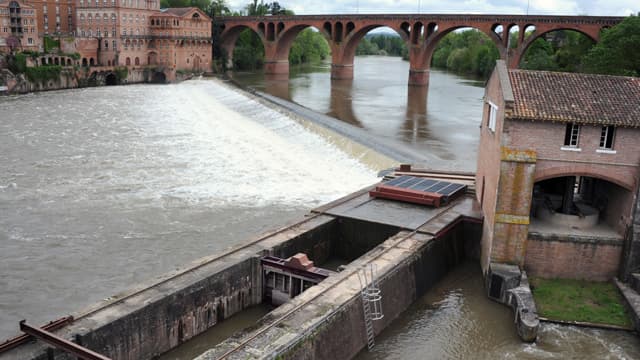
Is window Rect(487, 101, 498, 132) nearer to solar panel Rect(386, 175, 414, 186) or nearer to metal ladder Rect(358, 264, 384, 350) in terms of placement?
solar panel Rect(386, 175, 414, 186)

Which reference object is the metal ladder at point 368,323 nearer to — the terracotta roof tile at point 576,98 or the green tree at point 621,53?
the terracotta roof tile at point 576,98

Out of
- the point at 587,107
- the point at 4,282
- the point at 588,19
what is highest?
the point at 588,19

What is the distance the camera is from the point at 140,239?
25.1m

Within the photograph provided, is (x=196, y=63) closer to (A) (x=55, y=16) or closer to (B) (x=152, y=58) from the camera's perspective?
(B) (x=152, y=58)

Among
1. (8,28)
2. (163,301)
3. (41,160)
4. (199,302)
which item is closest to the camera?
(163,301)

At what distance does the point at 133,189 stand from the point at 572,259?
21.7 m

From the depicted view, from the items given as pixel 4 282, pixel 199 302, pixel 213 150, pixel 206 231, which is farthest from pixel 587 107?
pixel 213 150

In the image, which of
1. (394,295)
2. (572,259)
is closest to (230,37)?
(572,259)

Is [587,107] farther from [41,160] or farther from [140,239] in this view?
[41,160]

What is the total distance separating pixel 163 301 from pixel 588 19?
64.3m

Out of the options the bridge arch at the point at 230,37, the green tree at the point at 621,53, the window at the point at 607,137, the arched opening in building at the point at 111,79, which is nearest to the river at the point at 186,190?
the window at the point at 607,137

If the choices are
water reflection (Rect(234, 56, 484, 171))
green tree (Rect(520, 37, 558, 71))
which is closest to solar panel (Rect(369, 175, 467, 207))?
water reflection (Rect(234, 56, 484, 171))

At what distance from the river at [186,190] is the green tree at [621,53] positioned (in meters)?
10.8

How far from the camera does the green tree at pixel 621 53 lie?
143ft
